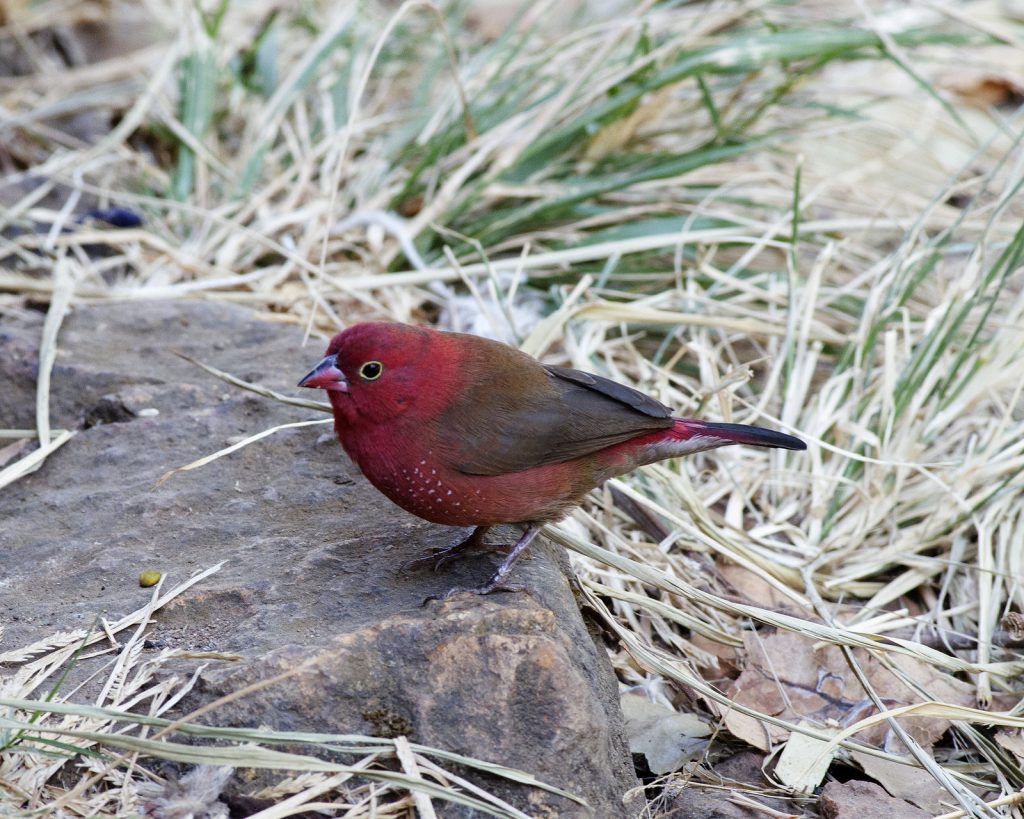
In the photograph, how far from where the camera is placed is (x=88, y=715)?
2246mm

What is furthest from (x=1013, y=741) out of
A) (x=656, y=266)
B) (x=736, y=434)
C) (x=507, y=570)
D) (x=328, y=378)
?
(x=656, y=266)

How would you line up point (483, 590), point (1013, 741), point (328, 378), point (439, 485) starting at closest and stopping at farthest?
point (483, 590)
point (439, 485)
point (328, 378)
point (1013, 741)

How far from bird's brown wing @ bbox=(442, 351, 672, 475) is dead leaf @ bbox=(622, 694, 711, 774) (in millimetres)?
713

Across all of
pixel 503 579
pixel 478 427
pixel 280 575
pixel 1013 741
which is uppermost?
pixel 478 427

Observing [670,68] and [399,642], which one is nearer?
[399,642]

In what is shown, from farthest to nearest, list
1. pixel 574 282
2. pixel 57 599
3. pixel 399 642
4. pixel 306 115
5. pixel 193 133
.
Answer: pixel 306 115
pixel 193 133
pixel 574 282
pixel 57 599
pixel 399 642

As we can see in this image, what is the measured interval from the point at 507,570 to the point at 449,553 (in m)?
0.20

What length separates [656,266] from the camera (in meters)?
5.06

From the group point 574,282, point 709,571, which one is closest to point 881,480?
point 709,571

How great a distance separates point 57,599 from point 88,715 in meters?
0.62

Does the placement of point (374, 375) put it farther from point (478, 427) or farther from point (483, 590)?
point (483, 590)

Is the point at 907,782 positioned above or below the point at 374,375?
below

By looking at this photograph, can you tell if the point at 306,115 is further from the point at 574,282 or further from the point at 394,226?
the point at 574,282

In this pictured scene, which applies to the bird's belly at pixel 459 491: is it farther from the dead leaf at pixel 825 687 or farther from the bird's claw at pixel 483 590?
the dead leaf at pixel 825 687
